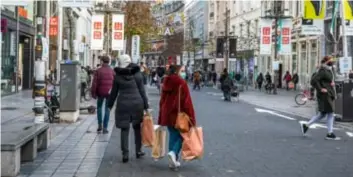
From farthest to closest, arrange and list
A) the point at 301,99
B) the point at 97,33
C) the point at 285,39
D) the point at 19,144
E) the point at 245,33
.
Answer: the point at 245,33
the point at 285,39
the point at 97,33
the point at 301,99
the point at 19,144

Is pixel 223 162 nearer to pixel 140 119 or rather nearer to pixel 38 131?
pixel 140 119

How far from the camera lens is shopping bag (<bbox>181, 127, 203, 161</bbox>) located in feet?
29.7

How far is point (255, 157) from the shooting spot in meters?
10.7

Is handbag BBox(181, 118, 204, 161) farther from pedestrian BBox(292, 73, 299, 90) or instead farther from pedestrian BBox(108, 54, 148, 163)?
pedestrian BBox(292, 73, 299, 90)

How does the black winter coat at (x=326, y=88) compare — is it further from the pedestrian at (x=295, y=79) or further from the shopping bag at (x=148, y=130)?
the pedestrian at (x=295, y=79)

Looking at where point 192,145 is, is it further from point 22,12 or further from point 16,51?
point 22,12

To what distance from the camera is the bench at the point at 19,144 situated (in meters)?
8.11

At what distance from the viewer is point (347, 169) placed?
31.3 feet

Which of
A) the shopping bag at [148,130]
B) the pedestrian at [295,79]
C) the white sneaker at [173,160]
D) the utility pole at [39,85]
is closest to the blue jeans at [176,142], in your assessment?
the white sneaker at [173,160]

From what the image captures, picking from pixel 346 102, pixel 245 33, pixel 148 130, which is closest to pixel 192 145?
pixel 148 130

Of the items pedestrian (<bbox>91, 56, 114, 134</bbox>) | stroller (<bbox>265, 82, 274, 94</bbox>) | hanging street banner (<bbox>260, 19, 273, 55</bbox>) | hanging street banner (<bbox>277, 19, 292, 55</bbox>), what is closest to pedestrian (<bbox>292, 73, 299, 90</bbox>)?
hanging street banner (<bbox>277, 19, 292, 55</bbox>)

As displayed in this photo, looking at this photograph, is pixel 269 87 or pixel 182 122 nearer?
pixel 182 122

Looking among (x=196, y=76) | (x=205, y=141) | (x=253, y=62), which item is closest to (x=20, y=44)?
(x=196, y=76)

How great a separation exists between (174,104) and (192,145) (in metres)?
0.70
